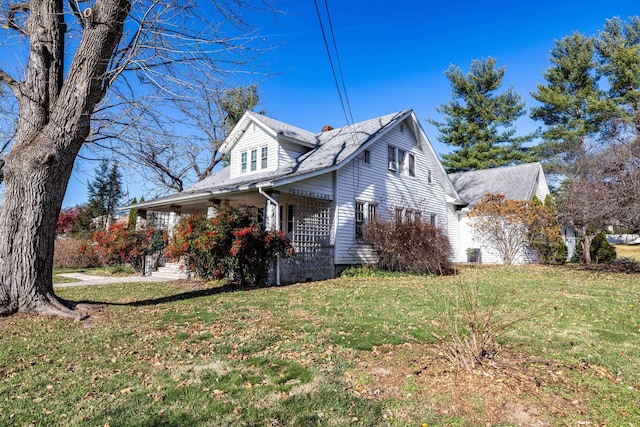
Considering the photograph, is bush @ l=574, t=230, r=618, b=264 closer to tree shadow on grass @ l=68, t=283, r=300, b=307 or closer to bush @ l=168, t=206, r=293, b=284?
bush @ l=168, t=206, r=293, b=284

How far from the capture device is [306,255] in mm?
12250

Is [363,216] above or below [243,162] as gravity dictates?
below

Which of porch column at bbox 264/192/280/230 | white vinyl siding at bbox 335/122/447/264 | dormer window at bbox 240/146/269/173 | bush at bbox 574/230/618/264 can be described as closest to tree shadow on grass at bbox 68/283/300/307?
porch column at bbox 264/192/280/230

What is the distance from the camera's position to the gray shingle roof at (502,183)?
19.7 m

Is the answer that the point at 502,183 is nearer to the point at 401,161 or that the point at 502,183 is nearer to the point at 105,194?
the point at 401,161

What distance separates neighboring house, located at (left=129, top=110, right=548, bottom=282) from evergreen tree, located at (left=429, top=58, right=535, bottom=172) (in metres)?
12.5

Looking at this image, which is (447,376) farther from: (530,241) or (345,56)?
(530,241)

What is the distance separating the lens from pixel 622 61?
26344 mm

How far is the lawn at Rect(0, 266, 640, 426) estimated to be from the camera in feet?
9.72

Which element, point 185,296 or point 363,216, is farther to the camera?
point 363,216

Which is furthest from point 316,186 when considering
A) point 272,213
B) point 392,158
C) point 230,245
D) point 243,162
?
point 392,158

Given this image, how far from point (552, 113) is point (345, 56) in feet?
91.1

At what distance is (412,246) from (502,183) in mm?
11221

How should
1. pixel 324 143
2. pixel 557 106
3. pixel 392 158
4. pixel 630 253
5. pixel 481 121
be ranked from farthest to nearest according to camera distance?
pixel 481 121
pixel 557 106
pixel 630 253
pixel 392 158
pixel 324 143
